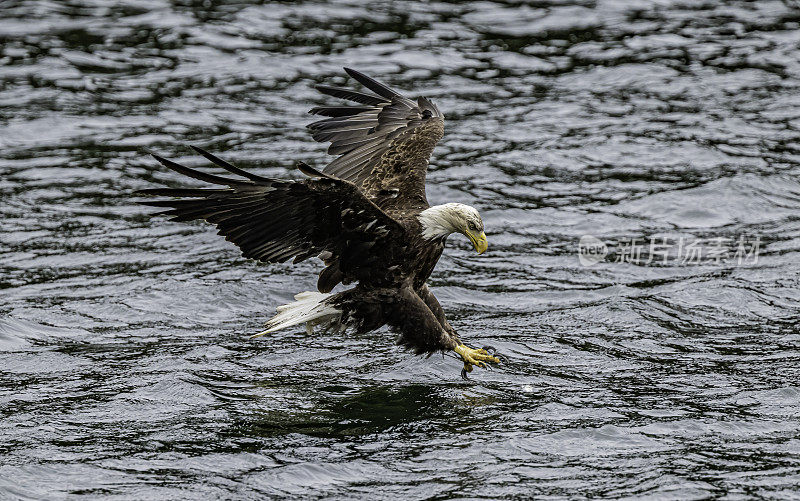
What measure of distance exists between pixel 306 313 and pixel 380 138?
146cm

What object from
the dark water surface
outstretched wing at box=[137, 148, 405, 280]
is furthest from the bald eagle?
the dark water surface

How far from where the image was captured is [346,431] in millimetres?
6152

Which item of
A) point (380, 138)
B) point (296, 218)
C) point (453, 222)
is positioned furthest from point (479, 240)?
point (380, 138)

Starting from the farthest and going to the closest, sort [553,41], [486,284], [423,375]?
1. [553,41]
2. [486,284]
3. [423,375]

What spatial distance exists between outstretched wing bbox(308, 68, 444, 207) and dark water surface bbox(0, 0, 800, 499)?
3.56 feet

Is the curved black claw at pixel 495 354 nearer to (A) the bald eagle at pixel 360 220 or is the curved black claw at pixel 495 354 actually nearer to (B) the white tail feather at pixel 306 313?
(A) the bald eagle at pixel 360 220

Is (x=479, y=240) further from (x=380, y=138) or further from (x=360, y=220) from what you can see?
(x=380, y=138)

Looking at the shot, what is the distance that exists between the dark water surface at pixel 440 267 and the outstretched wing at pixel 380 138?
1086 millimetres

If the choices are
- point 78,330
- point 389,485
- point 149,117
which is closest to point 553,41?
point 149,117

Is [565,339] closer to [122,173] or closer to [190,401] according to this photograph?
[190,401]

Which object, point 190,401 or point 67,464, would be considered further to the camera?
point 190,401

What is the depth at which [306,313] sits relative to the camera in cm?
692

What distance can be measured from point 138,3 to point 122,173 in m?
4.24

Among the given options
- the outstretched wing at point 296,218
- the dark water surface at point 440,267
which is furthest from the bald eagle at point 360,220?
the dark water surface at point 440,267
